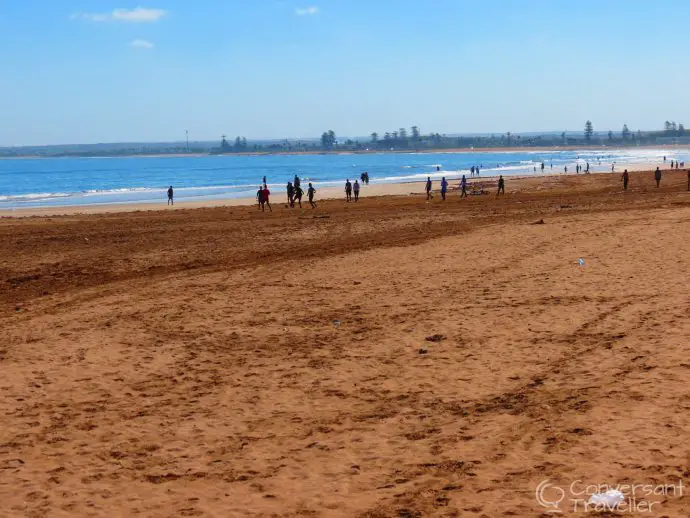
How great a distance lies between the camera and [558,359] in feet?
30.8

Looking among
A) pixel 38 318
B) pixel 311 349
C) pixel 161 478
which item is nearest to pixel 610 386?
pixel 311 349

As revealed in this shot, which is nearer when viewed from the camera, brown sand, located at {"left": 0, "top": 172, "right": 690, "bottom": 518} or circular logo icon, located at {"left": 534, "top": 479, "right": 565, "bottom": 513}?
circular logo icon, located at {"left": 534, "top": 479, "right": 565, "bottom": 513}

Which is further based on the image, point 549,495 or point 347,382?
point 347,382

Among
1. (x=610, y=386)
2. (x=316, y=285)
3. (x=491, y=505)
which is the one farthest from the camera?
(x=316, y=285)

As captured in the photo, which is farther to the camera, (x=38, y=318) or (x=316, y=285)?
(x=316, y=285)

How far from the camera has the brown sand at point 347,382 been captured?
Answer: 6230mm

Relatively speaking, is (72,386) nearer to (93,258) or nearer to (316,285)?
(316,285)

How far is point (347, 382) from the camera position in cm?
905

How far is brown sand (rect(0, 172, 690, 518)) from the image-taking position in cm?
623

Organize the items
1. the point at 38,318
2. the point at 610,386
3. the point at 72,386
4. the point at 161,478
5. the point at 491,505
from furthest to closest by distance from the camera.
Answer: the point at 38,318, the point at 72,386, the point at 610,386, the point at 161,478, the point at 491,505

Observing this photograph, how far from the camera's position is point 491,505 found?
5.70 meters

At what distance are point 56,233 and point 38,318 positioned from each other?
47.1ft

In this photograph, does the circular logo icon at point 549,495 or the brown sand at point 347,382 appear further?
the brown sand at point 347,382

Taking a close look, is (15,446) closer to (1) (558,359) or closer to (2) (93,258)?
(1) (558,359)
